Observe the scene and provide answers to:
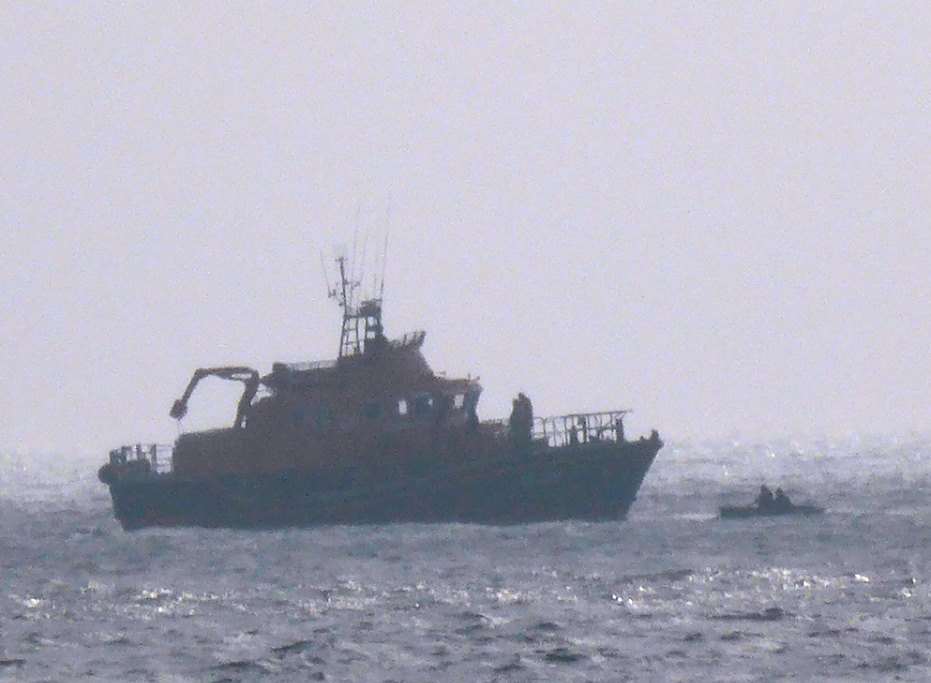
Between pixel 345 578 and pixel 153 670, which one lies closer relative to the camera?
pixel 153 670

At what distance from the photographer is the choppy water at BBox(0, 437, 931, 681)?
26.9m

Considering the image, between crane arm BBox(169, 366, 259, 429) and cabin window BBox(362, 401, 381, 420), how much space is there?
3.20 metres

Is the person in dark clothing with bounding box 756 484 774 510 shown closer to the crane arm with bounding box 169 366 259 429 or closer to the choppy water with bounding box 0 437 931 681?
the choppy water with bounding box 0 437 931 681

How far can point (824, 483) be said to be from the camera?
274 ft

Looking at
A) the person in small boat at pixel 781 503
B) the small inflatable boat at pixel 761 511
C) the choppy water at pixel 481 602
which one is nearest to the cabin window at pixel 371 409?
the choppy water at pixel 481 602

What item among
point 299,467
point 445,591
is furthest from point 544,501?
point 445,591

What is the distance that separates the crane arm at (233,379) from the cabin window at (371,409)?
320 cm

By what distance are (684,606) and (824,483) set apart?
171 ft

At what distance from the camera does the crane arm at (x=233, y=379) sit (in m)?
52.7

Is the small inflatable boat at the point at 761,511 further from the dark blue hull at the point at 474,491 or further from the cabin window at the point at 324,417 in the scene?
the cabin window at the point at 324,417

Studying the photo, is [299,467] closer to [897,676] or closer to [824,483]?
[897,676]

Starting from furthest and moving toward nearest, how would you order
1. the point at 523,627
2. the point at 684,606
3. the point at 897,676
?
the point at 684,606 → the point at 523,627 → the point at 897,676

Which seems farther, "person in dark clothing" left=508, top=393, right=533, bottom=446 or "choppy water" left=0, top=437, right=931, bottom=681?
"person in dark clothing" left=508, top=393, right=533, bottom=446

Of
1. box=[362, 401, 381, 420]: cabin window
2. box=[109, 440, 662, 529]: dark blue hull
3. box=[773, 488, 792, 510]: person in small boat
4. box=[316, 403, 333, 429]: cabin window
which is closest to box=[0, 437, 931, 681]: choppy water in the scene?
box=[109, 440, 662, 529]: dark blue hull
